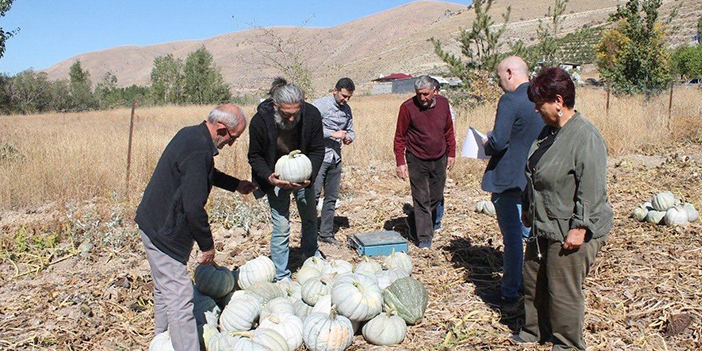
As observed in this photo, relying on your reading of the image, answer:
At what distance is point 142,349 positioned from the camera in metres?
3.95

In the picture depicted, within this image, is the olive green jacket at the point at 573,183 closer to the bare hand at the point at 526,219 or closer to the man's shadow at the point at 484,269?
the bare hand at the point at 526,219

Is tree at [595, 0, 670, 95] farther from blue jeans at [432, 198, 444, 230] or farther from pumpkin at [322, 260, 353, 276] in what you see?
pumpkin at [322, 260, 353, 276]

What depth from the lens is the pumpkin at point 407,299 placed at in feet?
13.4

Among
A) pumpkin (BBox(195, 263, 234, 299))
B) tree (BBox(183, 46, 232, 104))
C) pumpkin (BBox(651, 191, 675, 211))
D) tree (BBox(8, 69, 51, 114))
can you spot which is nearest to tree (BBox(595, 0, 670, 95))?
pumpkin (BBox(651, 191, 675, 211))

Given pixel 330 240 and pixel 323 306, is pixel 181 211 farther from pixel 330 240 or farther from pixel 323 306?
pixel 330 240

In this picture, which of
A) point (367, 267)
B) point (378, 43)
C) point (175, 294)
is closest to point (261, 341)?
point (175, 294)

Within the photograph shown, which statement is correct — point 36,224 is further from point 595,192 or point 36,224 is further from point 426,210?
point 595,192

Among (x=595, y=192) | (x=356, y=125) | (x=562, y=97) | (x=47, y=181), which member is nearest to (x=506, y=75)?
(x=562, y=97)

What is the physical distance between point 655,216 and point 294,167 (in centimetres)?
457

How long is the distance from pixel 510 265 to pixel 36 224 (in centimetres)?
558

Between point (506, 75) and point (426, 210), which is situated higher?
point (506, 75)

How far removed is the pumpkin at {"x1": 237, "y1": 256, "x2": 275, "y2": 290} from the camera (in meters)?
4.36

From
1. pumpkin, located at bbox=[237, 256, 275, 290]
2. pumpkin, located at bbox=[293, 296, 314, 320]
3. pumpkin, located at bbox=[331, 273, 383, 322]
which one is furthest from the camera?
pumpkin, located at bbox=[237, 256, 275, 290]

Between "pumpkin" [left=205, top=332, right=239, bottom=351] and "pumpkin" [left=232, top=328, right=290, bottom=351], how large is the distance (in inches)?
1.7
